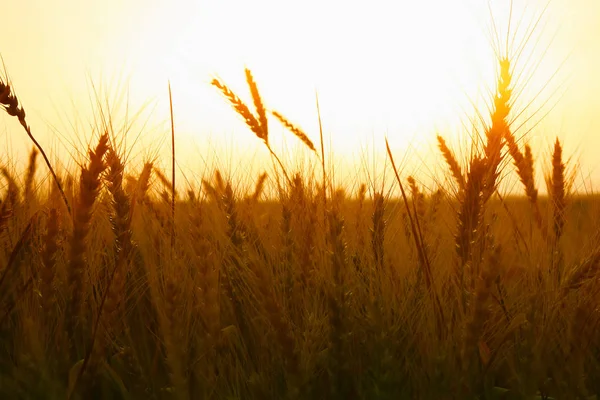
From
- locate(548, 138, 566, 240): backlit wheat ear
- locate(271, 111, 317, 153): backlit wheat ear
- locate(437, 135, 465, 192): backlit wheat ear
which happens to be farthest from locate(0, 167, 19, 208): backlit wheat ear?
locate(548, 138, 566, 240): backlit wheat ear

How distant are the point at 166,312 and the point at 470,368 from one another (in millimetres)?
535

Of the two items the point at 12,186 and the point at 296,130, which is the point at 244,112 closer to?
the point at 296,130

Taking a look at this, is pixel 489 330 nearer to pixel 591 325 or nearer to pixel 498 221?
pixel 591 325

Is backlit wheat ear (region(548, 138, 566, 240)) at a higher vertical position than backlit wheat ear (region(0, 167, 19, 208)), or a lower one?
lower

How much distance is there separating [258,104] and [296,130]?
0.20 m

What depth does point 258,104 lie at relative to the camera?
2.09 meters

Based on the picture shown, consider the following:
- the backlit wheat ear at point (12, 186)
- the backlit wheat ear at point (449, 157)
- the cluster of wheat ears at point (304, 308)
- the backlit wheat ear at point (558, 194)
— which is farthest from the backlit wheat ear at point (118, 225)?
the backlit wheat ear at point (558, 194)

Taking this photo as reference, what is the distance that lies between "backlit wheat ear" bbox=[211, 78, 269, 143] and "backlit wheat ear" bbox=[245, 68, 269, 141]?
2cm

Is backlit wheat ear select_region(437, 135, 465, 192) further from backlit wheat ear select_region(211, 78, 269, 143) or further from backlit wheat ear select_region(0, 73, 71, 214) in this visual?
backlit wheat ear select_region(0, 73, 71, 214)

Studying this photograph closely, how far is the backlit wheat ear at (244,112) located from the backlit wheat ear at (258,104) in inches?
0.6

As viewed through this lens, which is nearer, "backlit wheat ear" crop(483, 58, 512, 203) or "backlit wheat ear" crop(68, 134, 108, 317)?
"backlit wheat ear" crop(68, 134, 108, 317)

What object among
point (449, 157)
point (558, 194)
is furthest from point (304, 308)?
point (558, 194)

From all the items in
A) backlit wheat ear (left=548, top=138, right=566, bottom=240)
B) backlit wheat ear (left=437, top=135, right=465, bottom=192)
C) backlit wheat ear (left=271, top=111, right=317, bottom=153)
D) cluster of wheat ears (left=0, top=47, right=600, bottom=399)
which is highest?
backlit wheat ear (left=271, top=111, right=317, bottom=153)

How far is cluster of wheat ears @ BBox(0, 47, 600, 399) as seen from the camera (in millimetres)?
1006
